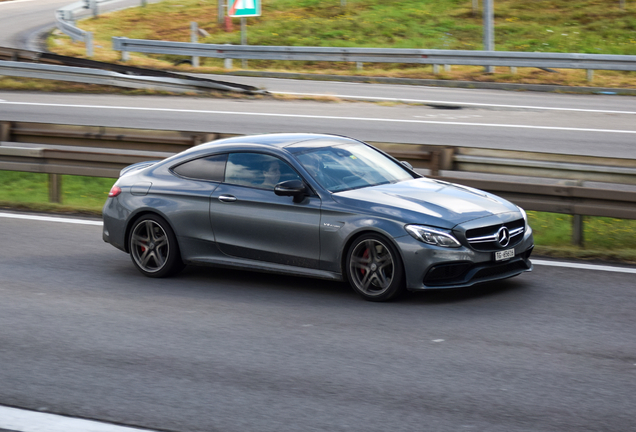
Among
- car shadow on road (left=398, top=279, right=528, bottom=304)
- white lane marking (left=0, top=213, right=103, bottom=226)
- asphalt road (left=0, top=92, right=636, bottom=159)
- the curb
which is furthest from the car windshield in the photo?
the curb

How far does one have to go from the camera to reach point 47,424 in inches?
201

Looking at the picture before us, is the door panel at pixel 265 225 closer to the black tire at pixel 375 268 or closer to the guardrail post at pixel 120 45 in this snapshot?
the black tire at pixel 375 268

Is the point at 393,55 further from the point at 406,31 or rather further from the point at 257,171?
the point at 257,171

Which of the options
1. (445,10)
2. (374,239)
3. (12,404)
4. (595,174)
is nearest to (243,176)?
(374,239)

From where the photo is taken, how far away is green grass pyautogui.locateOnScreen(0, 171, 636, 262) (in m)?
9.48

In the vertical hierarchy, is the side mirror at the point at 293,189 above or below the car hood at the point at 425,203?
above

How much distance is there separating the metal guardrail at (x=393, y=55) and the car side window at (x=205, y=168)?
16850 mm

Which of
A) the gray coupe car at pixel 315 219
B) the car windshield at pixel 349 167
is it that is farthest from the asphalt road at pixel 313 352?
the car windshield at pixel 349 167

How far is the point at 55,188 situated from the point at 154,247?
4.70m

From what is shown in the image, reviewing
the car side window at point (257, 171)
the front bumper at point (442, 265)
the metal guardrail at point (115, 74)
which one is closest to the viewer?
the front bumper at point (442, 265)

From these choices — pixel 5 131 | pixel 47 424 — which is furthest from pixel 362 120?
Result: pixel 47 424

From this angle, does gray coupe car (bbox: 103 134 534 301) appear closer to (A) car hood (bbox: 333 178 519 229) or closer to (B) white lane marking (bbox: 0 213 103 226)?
(A) car hood (bbox: 333 178 519 229)

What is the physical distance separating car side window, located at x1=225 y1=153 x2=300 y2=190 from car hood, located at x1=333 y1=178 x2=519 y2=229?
613mm

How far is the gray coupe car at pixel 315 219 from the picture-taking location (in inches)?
293
